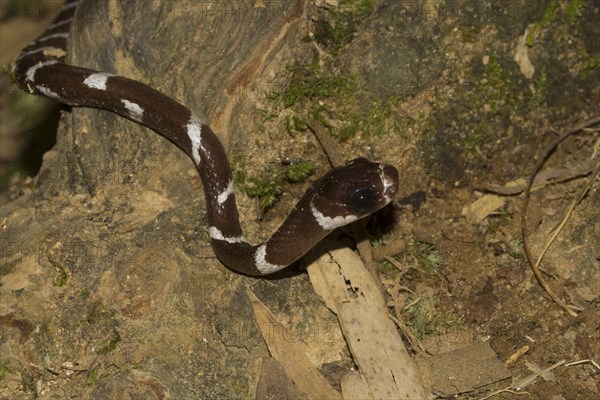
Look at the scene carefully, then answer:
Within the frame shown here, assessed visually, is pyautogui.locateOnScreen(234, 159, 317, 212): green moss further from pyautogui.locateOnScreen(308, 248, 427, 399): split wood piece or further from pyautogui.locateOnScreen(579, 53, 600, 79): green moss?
pyautogui.locateOnScreen(579, 53, 600, 79): green moss

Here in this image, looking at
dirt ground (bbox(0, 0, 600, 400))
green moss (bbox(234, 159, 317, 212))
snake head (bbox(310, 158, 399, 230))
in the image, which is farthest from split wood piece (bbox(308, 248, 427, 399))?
green moss (bbox(234, 159, 317, 212))

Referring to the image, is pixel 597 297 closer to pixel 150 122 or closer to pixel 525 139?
pixel 525 139

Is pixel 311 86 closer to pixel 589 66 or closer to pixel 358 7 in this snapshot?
pixel 358 7

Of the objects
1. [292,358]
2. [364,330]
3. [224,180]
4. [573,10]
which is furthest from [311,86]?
[573,10]

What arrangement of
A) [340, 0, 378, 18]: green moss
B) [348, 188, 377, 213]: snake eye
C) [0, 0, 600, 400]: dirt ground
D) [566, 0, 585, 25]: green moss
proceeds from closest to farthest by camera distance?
1. [0, 0, 600, 400]: dirt ground
2. [348, 188, 377, 213]: snake eye
3. [340, 0, 378, 18]: green moss
4. [566, 0, 585, 25]: green moss

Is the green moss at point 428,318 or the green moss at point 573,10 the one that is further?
the green moss at point 573,10

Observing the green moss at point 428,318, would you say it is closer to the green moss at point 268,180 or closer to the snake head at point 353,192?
the snake head at point 353,192

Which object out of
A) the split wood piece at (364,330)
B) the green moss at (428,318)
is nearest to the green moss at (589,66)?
the green moss at (428,318)

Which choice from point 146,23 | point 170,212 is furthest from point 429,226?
point 146,23
